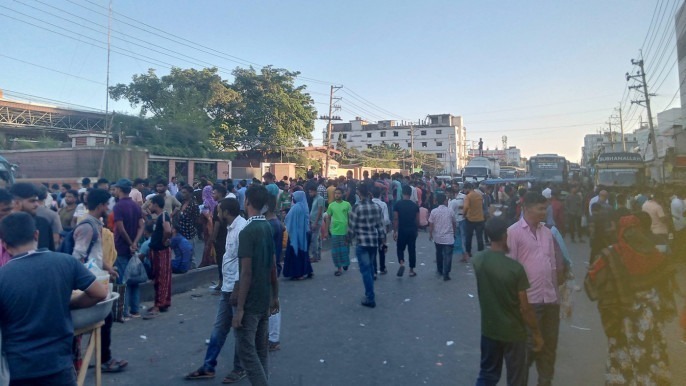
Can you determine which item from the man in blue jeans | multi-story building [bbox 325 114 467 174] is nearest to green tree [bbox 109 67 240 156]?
the man in blue jeans

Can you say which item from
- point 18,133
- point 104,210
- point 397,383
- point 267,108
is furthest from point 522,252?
point 18,133

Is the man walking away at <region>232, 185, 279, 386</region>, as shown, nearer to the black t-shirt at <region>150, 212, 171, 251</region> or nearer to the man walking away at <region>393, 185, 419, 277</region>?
the black t-shirt at <region>150, 212, 171, 251</region>

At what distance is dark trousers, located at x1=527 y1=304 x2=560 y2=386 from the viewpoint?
449cm

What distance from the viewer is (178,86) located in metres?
36.8

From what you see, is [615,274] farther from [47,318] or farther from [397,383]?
[47,318]

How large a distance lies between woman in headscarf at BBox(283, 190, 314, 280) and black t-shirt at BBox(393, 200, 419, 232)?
6.40ft

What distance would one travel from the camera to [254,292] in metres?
4.48

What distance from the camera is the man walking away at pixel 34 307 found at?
116 inches

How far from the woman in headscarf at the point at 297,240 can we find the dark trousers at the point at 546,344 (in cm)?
615

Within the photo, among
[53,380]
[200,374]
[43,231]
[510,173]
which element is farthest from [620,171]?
[53,380]

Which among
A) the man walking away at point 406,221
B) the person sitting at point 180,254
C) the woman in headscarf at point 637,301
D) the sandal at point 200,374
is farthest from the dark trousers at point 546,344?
the person sitting at point 180,254

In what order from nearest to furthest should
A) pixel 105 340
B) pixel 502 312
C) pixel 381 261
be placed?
pixel 502 312
pixel 105 340
pixel 381 261

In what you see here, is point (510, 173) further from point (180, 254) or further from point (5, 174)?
point (180, 254)

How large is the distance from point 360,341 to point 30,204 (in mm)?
4151
